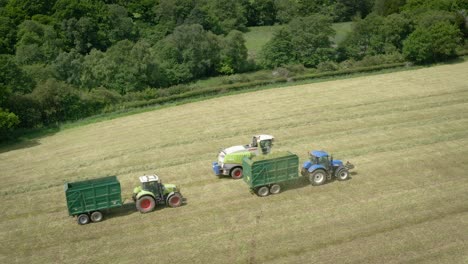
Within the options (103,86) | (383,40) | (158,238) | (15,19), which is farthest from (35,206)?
(15,19)

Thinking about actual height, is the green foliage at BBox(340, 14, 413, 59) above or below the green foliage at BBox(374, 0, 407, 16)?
below

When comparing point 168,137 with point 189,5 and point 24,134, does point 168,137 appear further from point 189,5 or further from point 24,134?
point 189,5

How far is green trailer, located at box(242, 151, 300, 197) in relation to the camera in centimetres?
2314

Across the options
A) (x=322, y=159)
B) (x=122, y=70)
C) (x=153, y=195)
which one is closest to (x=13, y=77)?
(x=122, y=70)

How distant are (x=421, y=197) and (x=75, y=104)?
3068 centimetres

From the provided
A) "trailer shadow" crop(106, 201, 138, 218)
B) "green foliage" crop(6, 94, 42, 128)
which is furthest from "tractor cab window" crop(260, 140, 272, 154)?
"green foliage" crop(6, 94, 42, 128)

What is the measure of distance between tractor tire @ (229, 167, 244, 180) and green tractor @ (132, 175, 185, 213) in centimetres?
366

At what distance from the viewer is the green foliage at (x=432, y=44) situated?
2025 inches

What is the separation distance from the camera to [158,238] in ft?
66.8

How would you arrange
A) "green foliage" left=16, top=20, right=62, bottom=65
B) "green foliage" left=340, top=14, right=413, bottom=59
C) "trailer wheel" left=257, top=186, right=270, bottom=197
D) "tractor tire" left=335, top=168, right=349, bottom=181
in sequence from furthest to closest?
"green foliage" left=340, top=14, right=413, bottom=59 → "green foliage" left=16, top=20, right=62, bottom=65 → "tractor tire" left=335, top=168, right=349, bottom=181 → "trailer wheel" left=257, top=186, right=270, bottom=197

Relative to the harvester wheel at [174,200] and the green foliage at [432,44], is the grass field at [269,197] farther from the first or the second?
the green foliage at [432,44]

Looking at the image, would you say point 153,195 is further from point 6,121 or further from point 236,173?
point 6,121

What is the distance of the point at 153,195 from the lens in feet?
74.1

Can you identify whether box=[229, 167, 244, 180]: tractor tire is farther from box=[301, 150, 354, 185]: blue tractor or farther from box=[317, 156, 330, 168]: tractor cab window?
box=[317, 156, 330, 168]: tractor cab window
